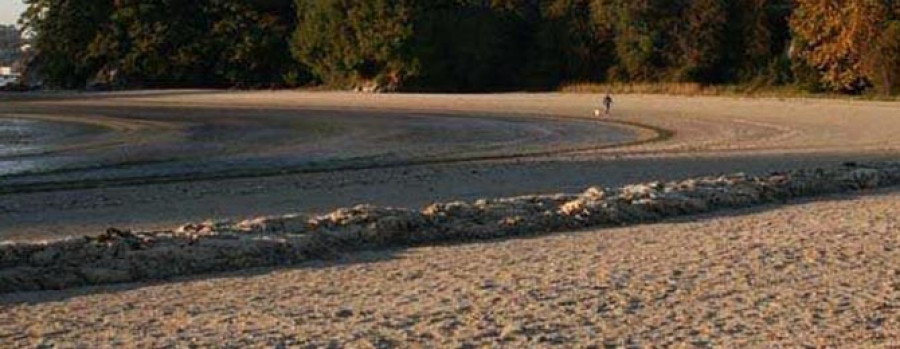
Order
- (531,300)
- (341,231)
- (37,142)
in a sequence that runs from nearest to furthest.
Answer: (531,300)
(341,231)
(37,142)

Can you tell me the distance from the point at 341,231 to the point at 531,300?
4.08m

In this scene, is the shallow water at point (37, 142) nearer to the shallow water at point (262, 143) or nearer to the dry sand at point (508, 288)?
the shallow water at point (262, 143)

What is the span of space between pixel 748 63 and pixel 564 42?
12773mm

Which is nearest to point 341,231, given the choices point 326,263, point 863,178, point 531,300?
point 326,263

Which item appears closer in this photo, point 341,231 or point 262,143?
point 341,231

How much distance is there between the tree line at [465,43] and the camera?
5938 cm

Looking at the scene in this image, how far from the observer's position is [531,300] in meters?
9.49

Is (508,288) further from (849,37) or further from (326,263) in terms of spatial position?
(849,37)

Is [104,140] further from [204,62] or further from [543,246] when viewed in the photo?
[204,62]

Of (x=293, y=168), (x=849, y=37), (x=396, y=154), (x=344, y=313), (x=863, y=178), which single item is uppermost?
(x=849, y=37)

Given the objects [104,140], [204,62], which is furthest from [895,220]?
[204,62]

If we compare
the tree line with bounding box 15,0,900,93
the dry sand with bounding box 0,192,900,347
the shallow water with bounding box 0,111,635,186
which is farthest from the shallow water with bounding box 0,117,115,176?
the tree line with bounding box 15,0,900,93

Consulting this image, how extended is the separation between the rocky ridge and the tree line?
41.8 meters

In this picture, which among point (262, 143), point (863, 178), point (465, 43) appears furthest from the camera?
point (465, 43)
